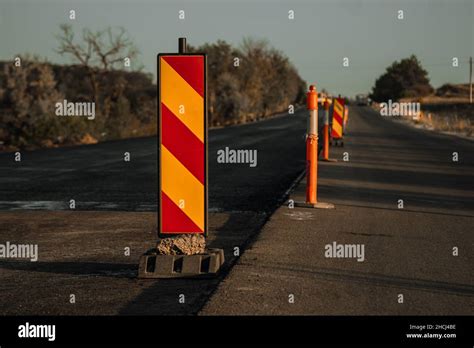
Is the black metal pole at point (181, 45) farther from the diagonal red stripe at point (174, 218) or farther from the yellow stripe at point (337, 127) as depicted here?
the yellow stripe at point (337, 127)

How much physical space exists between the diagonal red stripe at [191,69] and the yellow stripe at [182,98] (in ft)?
0.11

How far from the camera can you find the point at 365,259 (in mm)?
7352

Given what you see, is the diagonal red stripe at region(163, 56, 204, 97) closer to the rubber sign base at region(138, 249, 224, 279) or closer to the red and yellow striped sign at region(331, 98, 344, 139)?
the rubber sign base at region(138, 249, 224, 279)

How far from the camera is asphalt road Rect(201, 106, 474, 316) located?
5731mm

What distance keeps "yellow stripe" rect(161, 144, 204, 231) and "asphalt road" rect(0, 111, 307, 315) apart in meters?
0.61

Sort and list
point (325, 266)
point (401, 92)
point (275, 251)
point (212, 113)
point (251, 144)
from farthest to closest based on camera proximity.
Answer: point (401, 92) → point (212, 113) → point (251, 144) → point (275, 251) → point (325, 266)

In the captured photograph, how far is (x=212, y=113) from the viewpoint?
6375 centimetres

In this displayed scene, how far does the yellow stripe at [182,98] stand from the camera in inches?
272

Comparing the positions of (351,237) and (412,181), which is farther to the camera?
(412,181)

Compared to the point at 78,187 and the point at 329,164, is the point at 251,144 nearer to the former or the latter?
the point at 329,164
